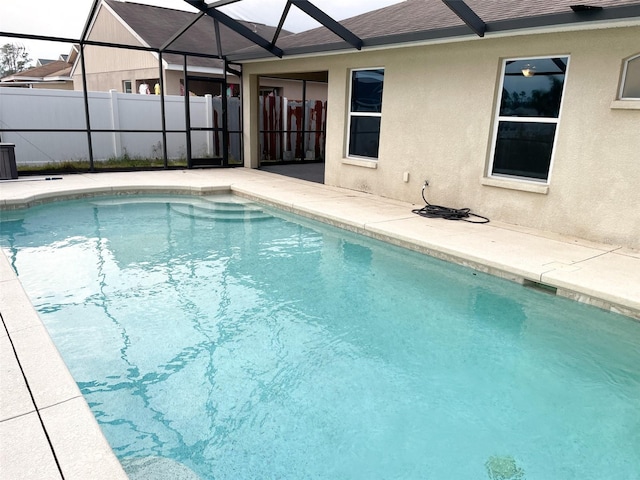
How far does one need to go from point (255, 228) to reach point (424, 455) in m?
5.24

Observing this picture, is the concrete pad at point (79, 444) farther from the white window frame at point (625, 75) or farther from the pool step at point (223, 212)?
the white window frame at point (625, 75)

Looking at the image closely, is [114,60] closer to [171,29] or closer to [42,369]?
[171,29]

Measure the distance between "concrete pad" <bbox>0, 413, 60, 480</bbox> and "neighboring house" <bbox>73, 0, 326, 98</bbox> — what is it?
1406 centimetres

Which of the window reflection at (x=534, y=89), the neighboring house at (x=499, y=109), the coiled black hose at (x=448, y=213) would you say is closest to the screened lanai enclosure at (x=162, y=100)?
the neighboring house at (x=499, y=109)

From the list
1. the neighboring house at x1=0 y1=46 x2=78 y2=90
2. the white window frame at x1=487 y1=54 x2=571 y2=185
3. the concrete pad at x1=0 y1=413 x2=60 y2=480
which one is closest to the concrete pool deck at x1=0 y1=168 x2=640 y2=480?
the concrete pad at x1=0 y1=413 x2=60 y2=480

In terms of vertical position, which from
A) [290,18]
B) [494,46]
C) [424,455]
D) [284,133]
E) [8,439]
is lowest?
[424,455]

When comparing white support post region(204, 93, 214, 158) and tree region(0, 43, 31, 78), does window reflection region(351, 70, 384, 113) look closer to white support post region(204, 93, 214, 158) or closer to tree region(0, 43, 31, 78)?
white support post region(204, 93, 214, 158)

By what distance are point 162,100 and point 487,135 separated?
26.0ft

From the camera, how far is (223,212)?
8.27 metres

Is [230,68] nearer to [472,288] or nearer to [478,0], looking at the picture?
[478,0]

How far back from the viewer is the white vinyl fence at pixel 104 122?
36.3 feet

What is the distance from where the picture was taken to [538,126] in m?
6.57

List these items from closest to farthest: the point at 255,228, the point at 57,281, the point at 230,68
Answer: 1. the point at 57,281
2. the point at 255,228
3. the point at 230,68

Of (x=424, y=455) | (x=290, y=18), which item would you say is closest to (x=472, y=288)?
(x=424, y=455)
